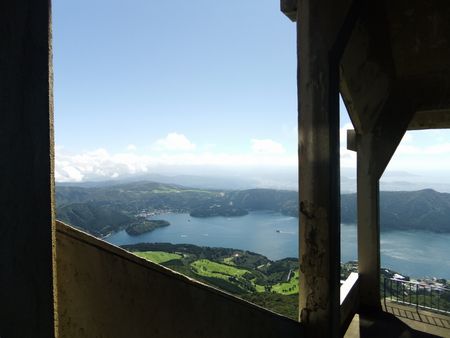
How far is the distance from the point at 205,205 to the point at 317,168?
321 feet

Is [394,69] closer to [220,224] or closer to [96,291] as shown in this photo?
[96,291]

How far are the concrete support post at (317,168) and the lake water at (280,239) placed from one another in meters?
35.5

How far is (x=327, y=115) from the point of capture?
2.96 m

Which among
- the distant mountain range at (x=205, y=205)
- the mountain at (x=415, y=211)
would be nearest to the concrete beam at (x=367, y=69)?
the distant mountain range at (x=205, y=205)

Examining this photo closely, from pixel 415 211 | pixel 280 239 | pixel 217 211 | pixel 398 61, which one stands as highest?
pixel 398 61

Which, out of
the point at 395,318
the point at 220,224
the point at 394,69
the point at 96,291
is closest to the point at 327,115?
the point at 96,291

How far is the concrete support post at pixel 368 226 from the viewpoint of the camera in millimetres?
5832

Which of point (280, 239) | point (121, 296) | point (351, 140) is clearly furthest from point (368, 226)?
point (280, 239)

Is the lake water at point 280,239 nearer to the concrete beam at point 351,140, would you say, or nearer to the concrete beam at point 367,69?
the concrete beam at point 351,140

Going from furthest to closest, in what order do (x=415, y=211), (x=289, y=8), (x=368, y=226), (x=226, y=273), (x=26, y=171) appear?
1. (x=415, y=211)
2. (x=226, y=273)
3. (x=368, y=226)
4. (x=289, y=8)
5. (x=26, y=171)

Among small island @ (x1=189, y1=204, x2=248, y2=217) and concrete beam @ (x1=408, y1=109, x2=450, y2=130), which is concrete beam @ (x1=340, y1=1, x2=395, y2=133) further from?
small island @ (x1=189, y1=204, x2=248, y2=217)

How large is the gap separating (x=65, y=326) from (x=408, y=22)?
508 centimetres

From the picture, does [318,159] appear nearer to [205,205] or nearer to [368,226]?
[368,226]

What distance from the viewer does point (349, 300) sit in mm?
5250
